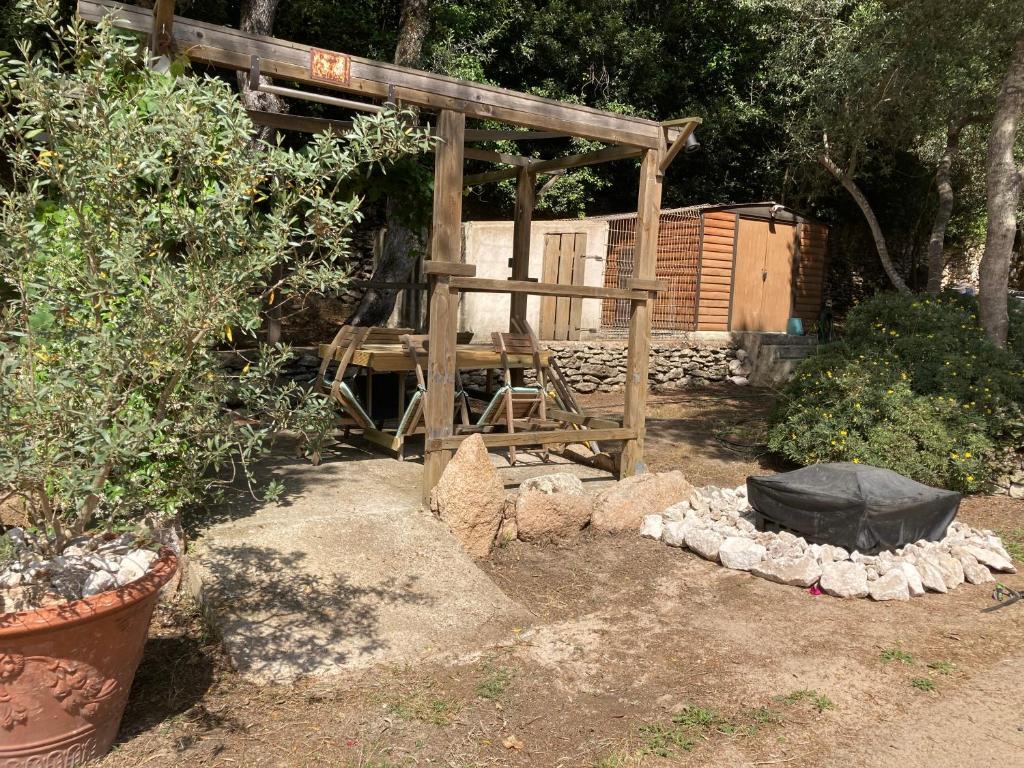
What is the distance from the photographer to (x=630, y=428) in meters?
6.73

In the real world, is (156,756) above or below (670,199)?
below

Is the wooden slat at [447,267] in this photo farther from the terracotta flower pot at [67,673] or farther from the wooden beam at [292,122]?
the terracotta flower pot at [67,673]

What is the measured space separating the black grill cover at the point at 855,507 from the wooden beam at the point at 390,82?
2.91 meters

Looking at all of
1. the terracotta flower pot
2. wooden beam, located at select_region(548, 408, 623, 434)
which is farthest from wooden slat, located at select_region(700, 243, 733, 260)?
the terracotta flower pot

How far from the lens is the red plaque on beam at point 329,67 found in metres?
4.85

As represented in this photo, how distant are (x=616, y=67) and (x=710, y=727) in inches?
706

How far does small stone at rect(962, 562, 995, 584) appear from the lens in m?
5.36

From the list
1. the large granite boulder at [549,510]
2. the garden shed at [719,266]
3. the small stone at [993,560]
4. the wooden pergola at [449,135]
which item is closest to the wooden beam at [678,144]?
the wooden pergola at [449,135]

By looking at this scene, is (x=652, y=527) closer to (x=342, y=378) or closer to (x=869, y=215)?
(x=342, y=378)

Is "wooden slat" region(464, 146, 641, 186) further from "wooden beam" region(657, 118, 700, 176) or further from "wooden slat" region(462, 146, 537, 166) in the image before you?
"wooden beam" region(657, 118, 700, 176)

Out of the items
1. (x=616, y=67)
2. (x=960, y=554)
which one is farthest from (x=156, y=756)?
(x=616, y=67)

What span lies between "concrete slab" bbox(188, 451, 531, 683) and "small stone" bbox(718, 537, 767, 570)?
1706mm

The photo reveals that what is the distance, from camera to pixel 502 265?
45.3 ft

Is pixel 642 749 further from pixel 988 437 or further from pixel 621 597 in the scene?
pixel 988 437
